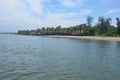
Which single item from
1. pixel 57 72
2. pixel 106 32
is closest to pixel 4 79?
pixel 57 72

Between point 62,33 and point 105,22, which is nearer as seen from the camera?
point 105,22

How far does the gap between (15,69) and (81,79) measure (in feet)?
20.0

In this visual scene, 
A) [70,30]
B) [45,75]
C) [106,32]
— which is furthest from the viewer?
[70,30]

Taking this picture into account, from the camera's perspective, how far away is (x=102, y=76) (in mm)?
16500

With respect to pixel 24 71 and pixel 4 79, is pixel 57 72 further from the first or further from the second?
pixel 4 79

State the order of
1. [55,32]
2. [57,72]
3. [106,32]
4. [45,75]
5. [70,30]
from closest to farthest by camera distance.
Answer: [45,75], [57,72], [106,32], [70,30], [55,32]

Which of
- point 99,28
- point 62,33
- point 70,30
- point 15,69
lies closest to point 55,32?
point 62,33

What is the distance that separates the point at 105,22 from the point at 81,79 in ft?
376

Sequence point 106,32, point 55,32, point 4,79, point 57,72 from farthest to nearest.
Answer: point 55,32 < point 106,32 < point 57,72 < point 4,79

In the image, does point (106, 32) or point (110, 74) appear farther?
point (106, 32)

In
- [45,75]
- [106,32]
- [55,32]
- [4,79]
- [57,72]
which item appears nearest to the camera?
[4,79]

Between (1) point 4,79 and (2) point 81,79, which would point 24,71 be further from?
(2) point 81,79

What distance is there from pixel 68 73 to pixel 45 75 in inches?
79.8

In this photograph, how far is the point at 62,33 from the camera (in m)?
173
